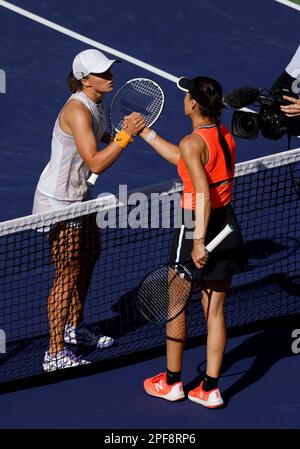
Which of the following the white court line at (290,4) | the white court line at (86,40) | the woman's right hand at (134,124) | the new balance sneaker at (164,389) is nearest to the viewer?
the woman's right hand at (134,124)

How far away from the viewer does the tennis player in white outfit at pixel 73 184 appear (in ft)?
27.6

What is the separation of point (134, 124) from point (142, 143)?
3486mm

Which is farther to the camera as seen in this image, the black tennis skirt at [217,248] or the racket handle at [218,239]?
the black tennis skirt at [217,248]

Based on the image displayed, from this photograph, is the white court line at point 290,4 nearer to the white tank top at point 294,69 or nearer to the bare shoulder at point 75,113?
the white tank top at point 294,69

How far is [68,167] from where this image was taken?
8531 millimetres

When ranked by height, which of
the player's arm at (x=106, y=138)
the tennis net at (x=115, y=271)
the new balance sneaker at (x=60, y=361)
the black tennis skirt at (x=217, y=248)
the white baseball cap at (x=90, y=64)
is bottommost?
the new balance sneaker at (x=60, y=361)

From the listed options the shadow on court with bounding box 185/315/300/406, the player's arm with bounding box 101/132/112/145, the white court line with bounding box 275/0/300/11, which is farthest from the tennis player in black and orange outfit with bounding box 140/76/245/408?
the white court line with bounding box 275/0/300/11

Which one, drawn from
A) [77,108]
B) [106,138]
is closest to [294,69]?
[106,138]

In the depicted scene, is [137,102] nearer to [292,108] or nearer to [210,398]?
[292,108]

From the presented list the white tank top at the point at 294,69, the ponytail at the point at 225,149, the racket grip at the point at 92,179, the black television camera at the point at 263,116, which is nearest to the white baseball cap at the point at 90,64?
the racket grip at the point at 92,179

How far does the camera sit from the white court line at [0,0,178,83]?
41.1 feet

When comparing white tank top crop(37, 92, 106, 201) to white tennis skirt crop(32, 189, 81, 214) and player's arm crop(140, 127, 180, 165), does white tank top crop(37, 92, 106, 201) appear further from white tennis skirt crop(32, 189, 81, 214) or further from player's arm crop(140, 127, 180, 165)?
player's arm crop(140, 127, 180, 165)

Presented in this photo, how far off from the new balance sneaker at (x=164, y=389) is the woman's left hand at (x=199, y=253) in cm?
97
